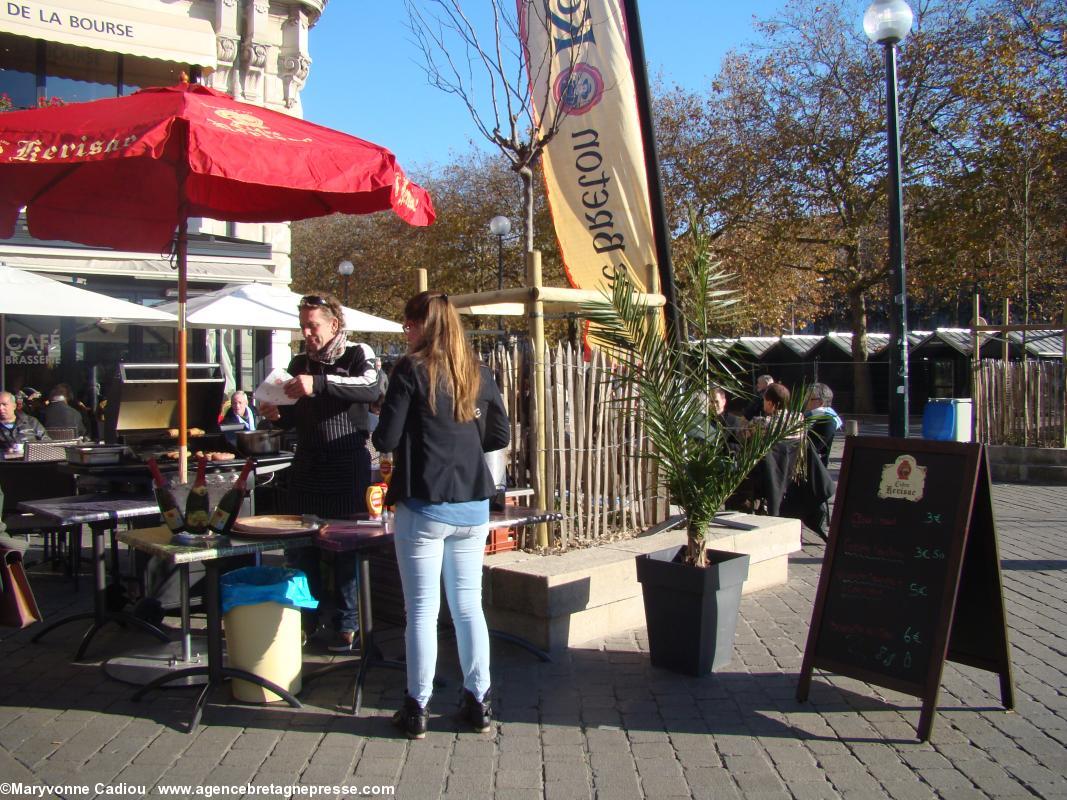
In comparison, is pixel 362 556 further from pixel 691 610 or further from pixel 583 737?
pixel 691 610

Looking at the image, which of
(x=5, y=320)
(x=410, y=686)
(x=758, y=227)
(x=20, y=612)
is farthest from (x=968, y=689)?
(x=758, y=227)

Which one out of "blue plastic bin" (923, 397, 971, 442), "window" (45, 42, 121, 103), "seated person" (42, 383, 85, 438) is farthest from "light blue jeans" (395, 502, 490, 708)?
"window" (45, 42, 121, 103)

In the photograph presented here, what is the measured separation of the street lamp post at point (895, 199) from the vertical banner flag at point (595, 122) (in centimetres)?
305

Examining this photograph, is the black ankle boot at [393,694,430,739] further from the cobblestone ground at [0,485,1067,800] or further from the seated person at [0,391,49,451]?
the seated person at [0,391,49,451]

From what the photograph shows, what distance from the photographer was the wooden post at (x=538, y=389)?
5.64 m

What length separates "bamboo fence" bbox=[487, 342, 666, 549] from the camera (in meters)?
5.81

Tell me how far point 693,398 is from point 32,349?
13689 millimetres

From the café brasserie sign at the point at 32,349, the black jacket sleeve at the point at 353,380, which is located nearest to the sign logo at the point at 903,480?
the black jacket sleeve at the point at 353,380

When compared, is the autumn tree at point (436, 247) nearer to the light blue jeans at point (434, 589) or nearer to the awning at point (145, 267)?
the awning at point (145, 267)

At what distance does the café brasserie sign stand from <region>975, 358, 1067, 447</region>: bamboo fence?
571 inches

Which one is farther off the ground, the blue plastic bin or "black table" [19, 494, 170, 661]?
the blue plastic bin

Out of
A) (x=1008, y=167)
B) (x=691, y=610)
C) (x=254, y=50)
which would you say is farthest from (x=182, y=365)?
(x=1008, y=167)

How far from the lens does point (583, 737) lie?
4.00 metres

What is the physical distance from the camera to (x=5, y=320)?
1503 cm
